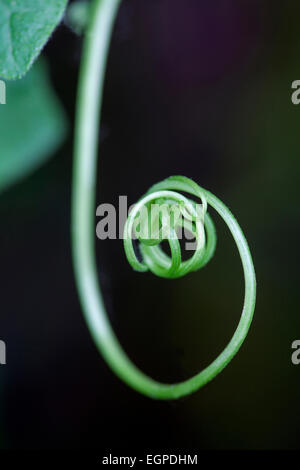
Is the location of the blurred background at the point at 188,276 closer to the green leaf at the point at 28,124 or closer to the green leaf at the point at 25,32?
the green leaf at the point at 28,124

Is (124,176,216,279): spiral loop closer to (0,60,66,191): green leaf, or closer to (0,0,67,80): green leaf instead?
(0,0,67,80): green leaf

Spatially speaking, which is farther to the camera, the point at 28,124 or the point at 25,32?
the point at 28,124

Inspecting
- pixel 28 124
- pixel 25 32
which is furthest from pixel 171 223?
pixel 28 124

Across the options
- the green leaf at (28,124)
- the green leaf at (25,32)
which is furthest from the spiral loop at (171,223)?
the green leaf at (28,124)

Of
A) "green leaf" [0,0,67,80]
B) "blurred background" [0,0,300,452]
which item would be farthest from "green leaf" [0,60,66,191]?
"green leaf" [0,0,67,80]

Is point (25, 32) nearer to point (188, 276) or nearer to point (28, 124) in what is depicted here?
point (28, 124)
